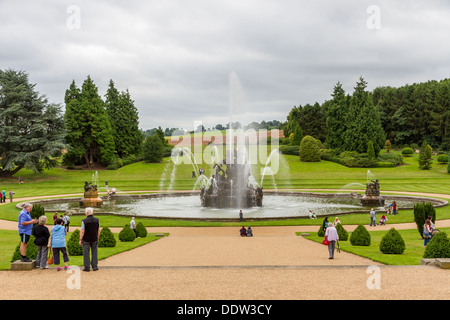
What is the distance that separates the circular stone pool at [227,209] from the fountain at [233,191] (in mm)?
1032

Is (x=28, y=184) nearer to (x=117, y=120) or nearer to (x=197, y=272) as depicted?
(x=117, y=120)

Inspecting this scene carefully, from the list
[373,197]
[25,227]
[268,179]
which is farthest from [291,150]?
[25,227]

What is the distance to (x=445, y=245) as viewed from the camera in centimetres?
1432

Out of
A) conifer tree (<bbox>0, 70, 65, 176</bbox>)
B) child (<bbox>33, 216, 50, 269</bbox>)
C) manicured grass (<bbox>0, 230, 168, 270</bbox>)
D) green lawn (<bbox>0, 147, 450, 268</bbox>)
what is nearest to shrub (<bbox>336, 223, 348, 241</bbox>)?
manicured grass (<bbox>0, 230, 168, 270</bbox>)

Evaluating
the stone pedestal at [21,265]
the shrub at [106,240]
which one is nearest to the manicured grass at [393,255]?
the shrub at [106,240]

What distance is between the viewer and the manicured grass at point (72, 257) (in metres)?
15.1

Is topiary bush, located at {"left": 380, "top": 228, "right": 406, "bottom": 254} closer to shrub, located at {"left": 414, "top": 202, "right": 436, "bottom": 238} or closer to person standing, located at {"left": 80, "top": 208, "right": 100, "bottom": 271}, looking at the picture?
shrub, located at {"left": 414, "top": 202, "right": 436, "bottom": 238}

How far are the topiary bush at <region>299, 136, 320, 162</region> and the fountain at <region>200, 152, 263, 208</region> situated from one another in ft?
175

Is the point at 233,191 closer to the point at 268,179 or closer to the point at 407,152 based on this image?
the point at 268,179

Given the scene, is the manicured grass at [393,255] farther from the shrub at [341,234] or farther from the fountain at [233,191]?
the fountain at [233,191]

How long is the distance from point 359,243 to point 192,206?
829 inches

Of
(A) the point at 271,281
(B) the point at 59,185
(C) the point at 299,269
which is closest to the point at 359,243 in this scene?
(C) the point at 299,269

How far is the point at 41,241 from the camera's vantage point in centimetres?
1309

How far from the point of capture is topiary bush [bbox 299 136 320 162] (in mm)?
89750
